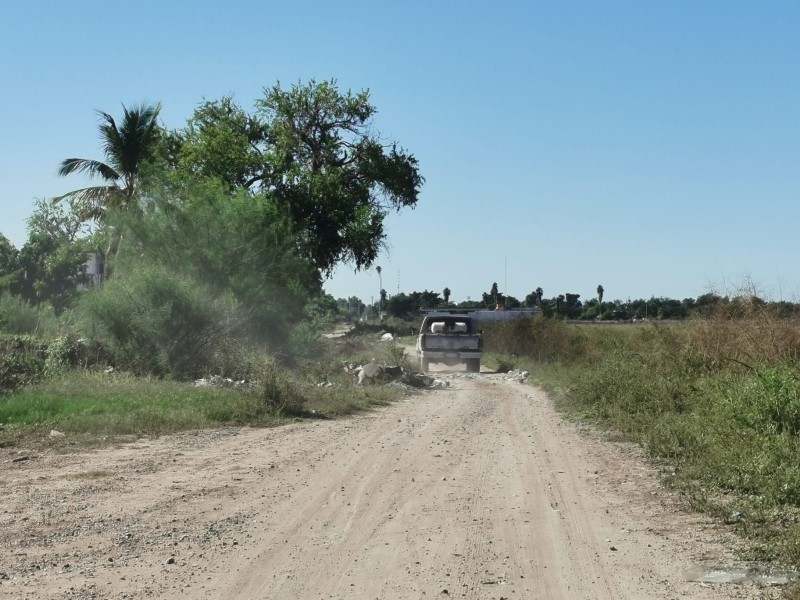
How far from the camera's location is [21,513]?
9.40 m

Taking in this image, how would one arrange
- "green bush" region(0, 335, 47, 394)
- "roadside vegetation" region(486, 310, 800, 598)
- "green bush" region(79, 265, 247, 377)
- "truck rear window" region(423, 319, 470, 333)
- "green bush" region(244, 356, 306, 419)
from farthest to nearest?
"truck rear window" region(423, 319, 470, 333) → "green bush" region(79, 265, 247, 377) → "green bush" region(0, 335, 47, 394) → "green bush" region(244, 356, 306, 419) → "roadside vegetation" region(486, 310, 800, 598)

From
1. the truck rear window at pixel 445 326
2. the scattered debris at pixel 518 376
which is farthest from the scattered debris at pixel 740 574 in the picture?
the truck rear window at pixel 445 326

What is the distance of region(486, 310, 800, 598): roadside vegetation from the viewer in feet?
30.0

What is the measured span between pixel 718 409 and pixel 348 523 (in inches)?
267

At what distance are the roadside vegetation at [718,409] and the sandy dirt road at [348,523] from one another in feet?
1.43

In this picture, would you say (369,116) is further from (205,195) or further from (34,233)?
(34,233)

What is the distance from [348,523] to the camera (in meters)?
8.86

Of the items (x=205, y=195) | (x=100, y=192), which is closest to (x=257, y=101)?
(x=100, y=192)

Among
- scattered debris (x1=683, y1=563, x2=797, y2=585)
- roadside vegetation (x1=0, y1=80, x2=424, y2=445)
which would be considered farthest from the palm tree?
scattered debris (x1=683, y1=563, x2=797, y2=585)

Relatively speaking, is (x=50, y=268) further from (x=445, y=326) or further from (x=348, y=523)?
(x=348, y=523)

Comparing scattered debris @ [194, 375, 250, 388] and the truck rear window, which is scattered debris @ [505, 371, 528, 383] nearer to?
the truck rear window

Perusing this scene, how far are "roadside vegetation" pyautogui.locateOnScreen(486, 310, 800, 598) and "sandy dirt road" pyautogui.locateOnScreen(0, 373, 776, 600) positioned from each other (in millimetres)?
436

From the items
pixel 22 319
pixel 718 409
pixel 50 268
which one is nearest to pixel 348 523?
pixel 718 409

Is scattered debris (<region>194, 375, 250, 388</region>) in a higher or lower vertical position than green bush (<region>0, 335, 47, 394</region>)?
lower
